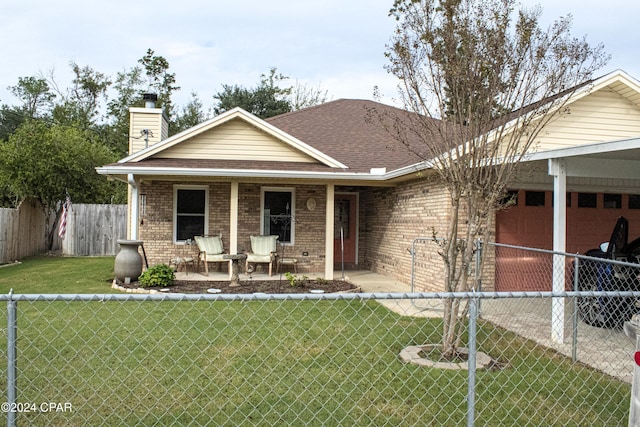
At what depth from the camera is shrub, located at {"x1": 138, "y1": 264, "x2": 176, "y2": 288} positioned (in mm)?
10586

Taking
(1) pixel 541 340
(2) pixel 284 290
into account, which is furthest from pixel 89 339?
(1) pixel 541 340

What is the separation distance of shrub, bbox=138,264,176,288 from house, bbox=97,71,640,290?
5.17 ft

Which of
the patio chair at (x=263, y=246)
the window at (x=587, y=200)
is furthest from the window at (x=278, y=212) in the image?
the window at (x=587, y=200)

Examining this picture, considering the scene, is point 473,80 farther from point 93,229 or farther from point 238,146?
point 93,229

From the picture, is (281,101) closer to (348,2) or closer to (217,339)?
(348,2)

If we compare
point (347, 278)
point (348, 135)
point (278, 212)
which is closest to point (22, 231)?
point (278, 212)

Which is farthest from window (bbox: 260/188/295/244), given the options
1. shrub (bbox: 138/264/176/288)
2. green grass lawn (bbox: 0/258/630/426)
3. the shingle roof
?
green grass lawn (bbox: 0/258/630/426)

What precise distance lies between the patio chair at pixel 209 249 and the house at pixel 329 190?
40 cm

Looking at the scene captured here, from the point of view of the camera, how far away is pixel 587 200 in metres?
10.7

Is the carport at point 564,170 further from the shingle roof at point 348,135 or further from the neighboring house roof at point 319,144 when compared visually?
the shingle roof at point 348,135

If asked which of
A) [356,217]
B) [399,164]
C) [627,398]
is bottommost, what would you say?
[627,398]

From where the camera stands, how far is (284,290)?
34.7 feet

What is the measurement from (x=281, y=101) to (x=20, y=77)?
80.3 feet

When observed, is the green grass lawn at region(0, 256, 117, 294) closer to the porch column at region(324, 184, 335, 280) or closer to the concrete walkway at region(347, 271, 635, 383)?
the porch column at region(324, 184, 335, 280)
